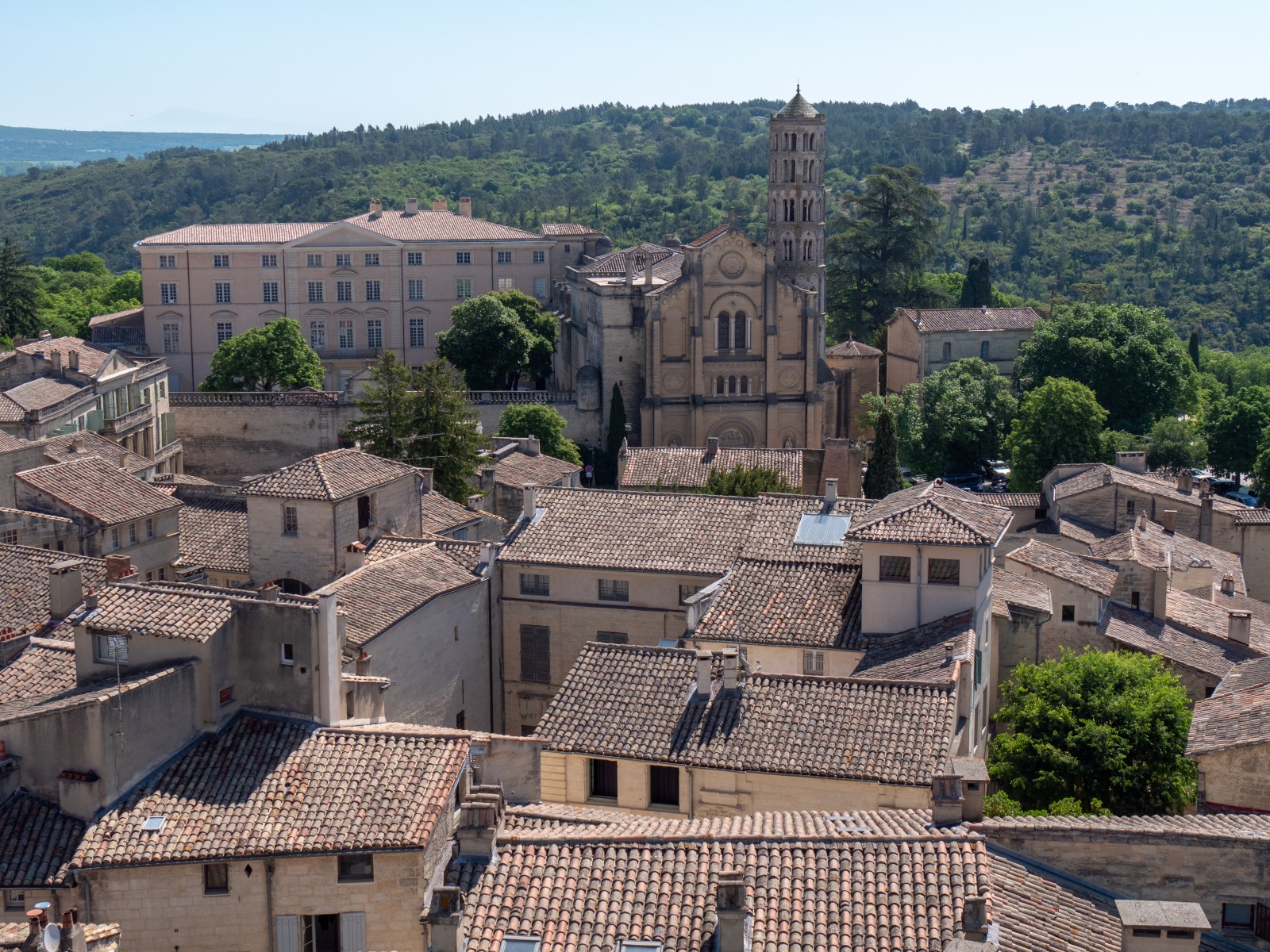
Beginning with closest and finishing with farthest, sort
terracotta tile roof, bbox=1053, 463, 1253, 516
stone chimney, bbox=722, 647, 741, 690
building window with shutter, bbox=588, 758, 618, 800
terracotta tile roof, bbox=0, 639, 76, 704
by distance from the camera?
1. terracotta tile roof, bbox=0, 639, 76, 704
2. building window with shutter, bbox=588, 758, 618, 800
3. stone chimney, bbox=722, 647, 741, 690
4. terracotta tile roof, bbox=1053, 463, 1253, 516

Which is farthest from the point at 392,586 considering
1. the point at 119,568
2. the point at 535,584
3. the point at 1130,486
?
the point at 1130,486

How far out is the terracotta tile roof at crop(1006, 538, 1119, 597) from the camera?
4603 cm

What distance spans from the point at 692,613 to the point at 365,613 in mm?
7057

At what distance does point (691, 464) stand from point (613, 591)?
22290mm

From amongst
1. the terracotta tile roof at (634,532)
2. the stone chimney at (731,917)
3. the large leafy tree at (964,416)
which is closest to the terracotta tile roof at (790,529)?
the terracotta tile roof at (634,532)

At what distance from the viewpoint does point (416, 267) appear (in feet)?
346

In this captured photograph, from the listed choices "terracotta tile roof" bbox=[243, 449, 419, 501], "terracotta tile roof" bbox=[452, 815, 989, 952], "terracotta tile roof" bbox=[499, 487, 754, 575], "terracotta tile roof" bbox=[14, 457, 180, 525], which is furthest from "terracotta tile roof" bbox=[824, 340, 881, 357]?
"terracotta tile roof" bbox=[452, 815, 989, 952]

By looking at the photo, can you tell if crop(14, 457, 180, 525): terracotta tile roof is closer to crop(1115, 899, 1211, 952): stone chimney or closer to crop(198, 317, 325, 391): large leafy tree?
crop(1115, 899, 1211, 952): stone chimney

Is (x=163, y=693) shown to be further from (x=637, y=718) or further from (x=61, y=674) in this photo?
(x=637, y=718)

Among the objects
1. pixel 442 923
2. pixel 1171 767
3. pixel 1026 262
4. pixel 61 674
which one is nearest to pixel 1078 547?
pixel 1171 767

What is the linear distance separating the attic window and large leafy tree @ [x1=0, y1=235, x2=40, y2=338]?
226 ft

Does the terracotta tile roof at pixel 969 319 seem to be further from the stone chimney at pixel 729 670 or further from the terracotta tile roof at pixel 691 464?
the stone chimney at pixel 729 670

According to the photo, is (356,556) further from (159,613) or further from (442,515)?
(159,613)

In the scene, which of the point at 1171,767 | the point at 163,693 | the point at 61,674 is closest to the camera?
the point at 163,693
